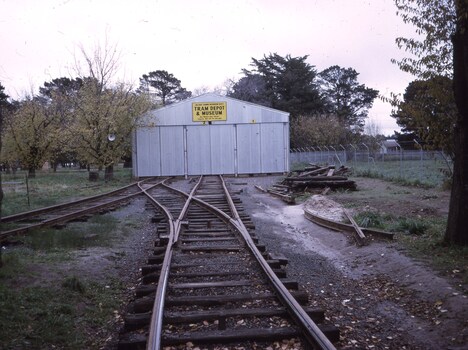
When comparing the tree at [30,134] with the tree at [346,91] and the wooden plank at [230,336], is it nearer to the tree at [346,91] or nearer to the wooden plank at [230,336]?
the wooden plank at [230,336]

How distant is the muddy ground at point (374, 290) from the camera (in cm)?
474

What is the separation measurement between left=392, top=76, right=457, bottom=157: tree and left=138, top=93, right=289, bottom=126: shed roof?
26841 mm

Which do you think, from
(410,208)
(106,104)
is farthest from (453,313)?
(106,104)

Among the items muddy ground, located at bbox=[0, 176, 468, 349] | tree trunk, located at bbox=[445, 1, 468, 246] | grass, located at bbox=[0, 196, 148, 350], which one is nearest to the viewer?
grass, located at bbox=[0, 196, 148, 350]

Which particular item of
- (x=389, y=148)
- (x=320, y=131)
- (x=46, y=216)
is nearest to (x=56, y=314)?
(x=46, y=216)

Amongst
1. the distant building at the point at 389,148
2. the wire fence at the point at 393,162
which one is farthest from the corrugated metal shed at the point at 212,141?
the distant building at the point at 389,148

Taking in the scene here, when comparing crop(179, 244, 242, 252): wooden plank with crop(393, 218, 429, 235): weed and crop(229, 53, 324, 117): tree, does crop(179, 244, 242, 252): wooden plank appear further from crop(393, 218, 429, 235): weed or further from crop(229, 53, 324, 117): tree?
crop(229, 53, 324, 117): tree

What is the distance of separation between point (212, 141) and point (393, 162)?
1423 centimetres

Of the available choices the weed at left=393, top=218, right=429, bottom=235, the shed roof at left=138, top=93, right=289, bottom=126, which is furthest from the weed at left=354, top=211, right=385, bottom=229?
the shed roof at left=138, top=93, right=289, bottom=126

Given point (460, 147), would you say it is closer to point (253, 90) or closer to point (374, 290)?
point (374, 290)

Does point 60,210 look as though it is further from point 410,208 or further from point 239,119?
point 239,119

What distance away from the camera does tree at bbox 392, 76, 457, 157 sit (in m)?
8.75

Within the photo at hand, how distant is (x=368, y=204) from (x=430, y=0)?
8.09m

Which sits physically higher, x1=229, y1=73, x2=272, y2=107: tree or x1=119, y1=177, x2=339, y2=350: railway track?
x1=229, y1=73, x2=272, y2=107: tree
